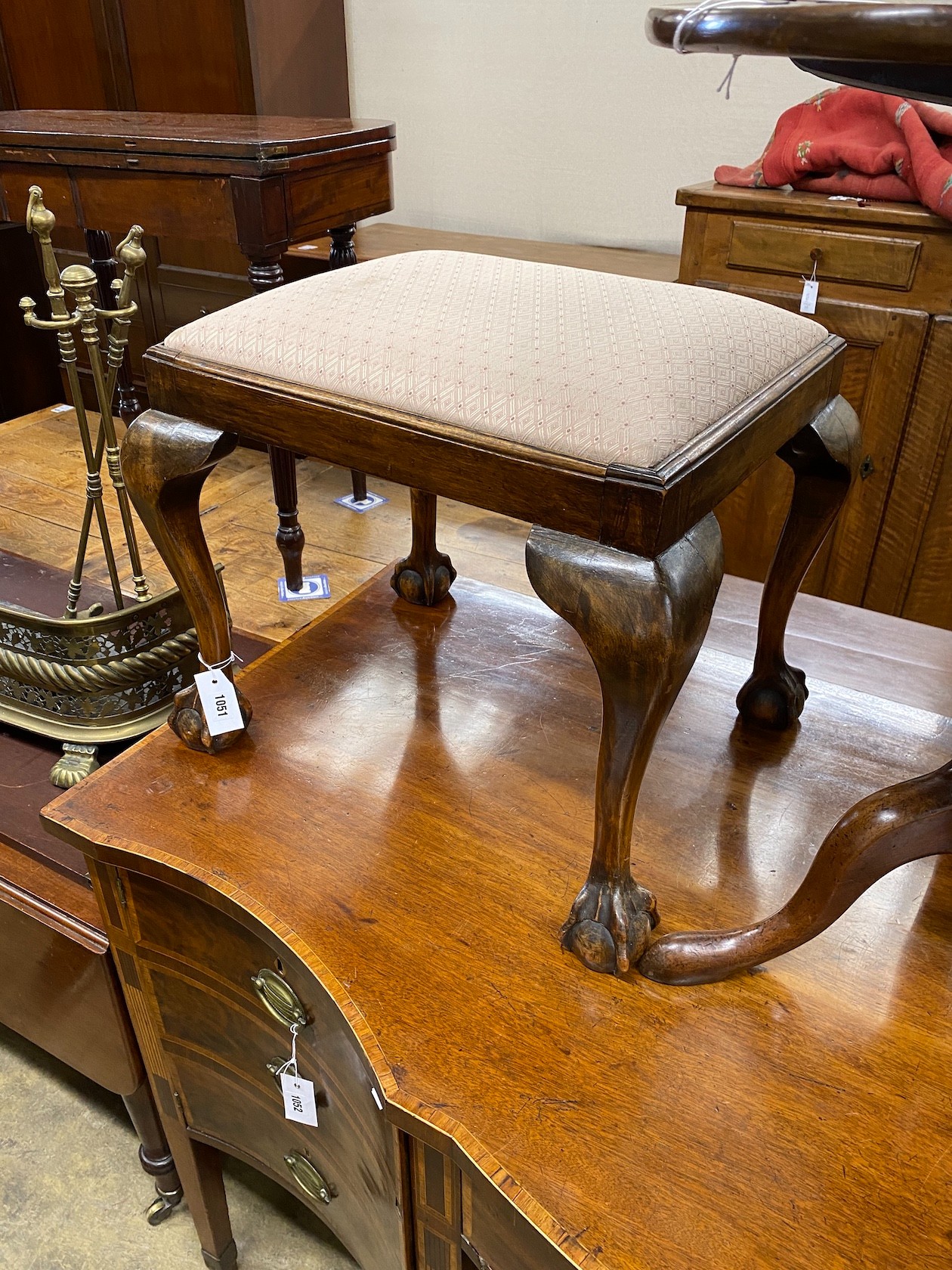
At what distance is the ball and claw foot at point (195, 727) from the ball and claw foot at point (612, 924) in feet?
1.16

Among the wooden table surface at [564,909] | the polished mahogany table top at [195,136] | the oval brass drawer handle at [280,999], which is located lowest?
the oval brass drawer handle at [280,999]

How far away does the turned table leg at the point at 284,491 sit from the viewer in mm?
1330

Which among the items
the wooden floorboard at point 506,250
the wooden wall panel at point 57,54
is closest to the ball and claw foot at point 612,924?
the wooden floorboard at point 506,250

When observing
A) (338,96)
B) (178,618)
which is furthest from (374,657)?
(338,96)

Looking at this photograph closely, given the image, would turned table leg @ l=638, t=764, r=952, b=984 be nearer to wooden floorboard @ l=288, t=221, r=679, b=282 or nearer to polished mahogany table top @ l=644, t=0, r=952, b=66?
polished mahogany table top @ l=644, t=0, r=952, b=66

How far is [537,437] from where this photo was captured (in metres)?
0.53

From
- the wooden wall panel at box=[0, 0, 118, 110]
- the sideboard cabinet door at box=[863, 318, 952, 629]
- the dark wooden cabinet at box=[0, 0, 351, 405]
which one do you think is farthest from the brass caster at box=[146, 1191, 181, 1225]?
the wooden wall panel at box=[0, 0, 118, 110]

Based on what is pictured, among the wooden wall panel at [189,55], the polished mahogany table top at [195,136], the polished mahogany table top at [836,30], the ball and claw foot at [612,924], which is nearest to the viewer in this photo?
the polished mahogany table top at [836,30]

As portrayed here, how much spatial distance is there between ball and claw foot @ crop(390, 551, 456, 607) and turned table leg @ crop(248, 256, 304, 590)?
423 mm

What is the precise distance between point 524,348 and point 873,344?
1.08m

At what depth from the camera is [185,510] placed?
740mm

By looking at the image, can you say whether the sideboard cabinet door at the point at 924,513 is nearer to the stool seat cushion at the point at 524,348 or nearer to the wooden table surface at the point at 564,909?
the wooden table surface at the point at 564,909

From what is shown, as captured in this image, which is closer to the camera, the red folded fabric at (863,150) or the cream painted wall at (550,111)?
the red folded fabric at (863,150)

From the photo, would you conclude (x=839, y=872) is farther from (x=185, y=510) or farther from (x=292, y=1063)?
(x=185, y=510)
